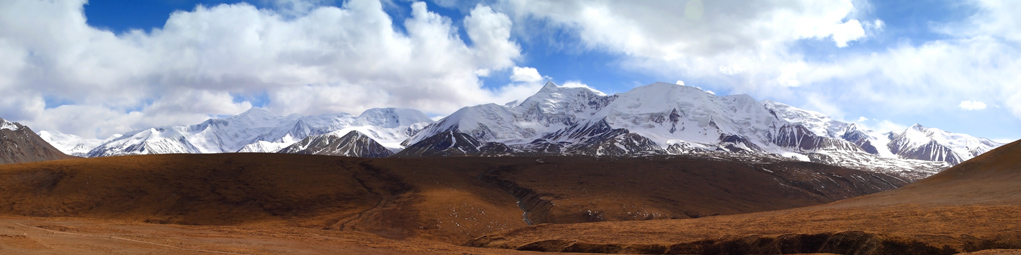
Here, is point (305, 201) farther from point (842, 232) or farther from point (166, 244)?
point (842, 232)

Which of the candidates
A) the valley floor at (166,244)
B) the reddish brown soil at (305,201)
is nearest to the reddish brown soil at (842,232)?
the reddish brown soil at (305,201)

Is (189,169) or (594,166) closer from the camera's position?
(189,169)

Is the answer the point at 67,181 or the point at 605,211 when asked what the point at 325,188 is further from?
the point at 605,211

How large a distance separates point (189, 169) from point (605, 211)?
6480cm

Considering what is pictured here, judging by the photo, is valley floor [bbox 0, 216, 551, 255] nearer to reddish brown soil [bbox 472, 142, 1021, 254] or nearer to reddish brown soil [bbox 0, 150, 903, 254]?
reddish brown soil [bbox 0, 150, 903, 254]

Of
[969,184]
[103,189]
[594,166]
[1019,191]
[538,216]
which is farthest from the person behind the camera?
[594,166]

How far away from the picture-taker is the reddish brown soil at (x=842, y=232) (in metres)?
34.2

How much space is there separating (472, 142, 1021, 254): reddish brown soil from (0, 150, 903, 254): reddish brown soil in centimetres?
1077

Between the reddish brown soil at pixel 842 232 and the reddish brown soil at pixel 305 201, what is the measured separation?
35.3ft

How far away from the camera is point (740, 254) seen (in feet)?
133

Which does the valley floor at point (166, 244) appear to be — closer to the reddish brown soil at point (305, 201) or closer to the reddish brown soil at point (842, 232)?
the reddish brown soil at point (305, 201)

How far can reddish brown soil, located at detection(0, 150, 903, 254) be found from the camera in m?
44.1

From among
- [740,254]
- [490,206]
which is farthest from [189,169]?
[740,254]

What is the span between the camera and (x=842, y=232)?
1507 inches
